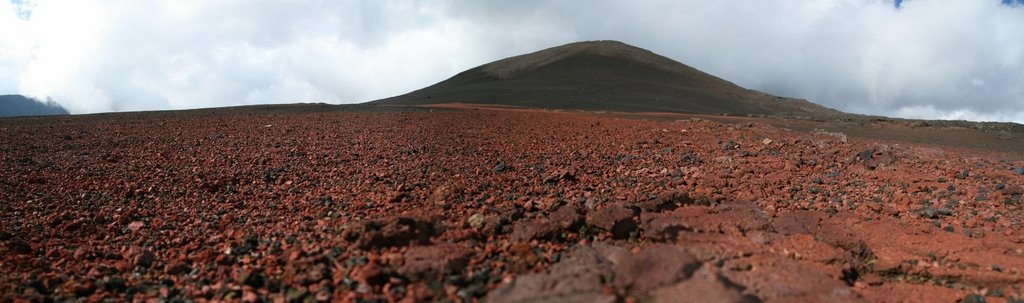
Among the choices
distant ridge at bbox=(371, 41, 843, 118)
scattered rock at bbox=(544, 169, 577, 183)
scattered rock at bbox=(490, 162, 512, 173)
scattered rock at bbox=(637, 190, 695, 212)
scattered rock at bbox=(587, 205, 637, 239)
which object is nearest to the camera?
scattered rock at bbox=(587, 205, 637, 239)

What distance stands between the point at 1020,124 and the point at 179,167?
1030 inches

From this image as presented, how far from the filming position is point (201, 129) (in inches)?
393

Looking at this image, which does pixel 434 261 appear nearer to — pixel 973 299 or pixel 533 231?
pixel 533 231

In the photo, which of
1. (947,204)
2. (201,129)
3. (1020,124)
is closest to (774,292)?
(947,204)

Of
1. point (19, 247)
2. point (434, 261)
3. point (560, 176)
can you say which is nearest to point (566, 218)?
point (434, 261)

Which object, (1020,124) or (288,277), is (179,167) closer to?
(288,277)

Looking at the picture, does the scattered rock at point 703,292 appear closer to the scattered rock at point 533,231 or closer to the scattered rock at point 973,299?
the scattered rock at point 533,231

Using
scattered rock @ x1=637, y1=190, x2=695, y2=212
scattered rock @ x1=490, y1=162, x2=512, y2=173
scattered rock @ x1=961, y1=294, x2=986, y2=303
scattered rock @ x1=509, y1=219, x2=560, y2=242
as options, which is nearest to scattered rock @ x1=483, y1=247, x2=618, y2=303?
scattered rock @ x1=509, y1=219, x2=560, y2=242

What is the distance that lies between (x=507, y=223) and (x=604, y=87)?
1131 inches

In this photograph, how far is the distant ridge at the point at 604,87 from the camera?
26.9 m

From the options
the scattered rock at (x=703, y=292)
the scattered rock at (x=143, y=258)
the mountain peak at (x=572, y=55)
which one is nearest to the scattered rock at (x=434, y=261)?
the scattered rock at (x=703, y=292)

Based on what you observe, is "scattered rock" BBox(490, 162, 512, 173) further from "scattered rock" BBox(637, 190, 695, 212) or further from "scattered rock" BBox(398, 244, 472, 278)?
"scattered rock" BBox(398, 244, 472, 278)

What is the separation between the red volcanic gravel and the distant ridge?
1600 cm

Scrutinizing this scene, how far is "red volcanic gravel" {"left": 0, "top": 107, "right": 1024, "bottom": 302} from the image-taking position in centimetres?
316
